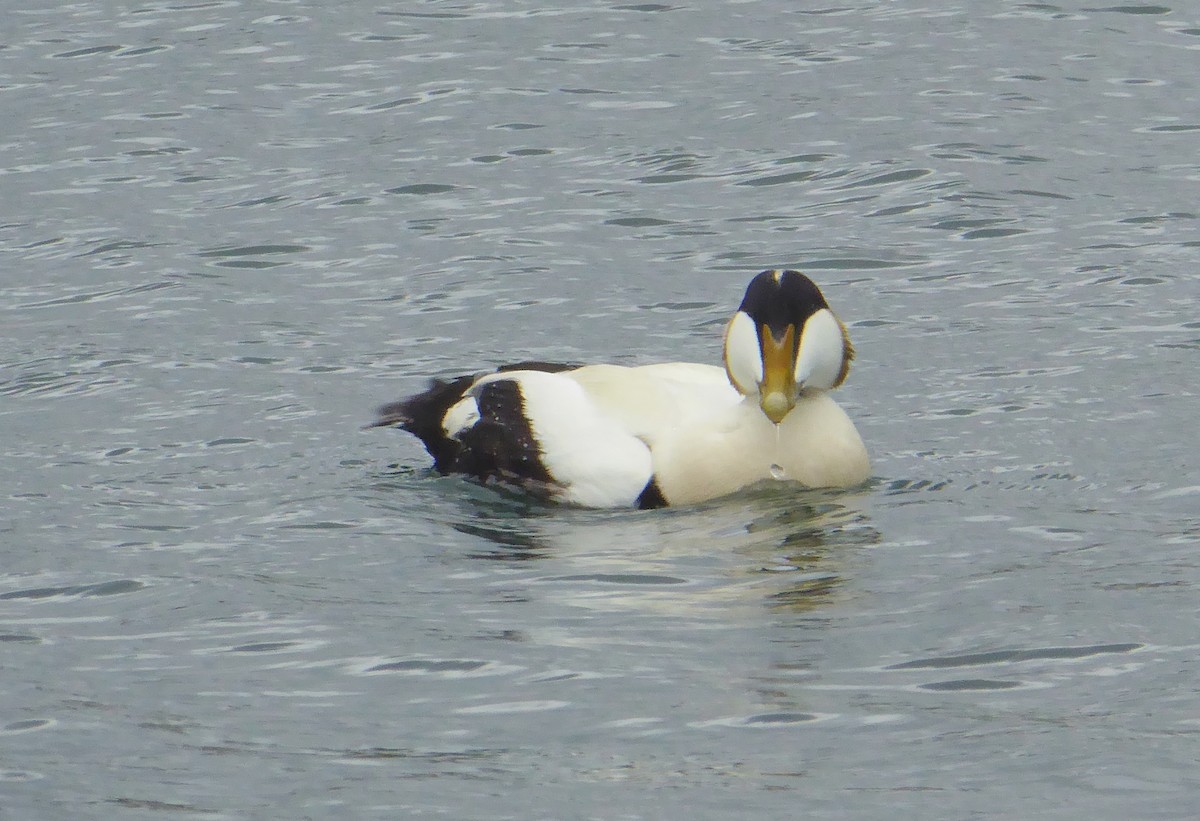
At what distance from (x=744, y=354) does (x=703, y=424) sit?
32cm

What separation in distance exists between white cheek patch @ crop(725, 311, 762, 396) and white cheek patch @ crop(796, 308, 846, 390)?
0.55 feet

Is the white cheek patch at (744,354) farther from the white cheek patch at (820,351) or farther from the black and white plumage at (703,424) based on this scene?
the white cheek patch at (820,351)

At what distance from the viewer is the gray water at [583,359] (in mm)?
5453

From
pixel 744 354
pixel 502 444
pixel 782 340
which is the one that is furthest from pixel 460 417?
pixel 782 340

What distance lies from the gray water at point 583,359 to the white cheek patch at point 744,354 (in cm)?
46

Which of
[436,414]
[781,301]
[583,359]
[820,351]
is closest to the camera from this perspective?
[781,301]

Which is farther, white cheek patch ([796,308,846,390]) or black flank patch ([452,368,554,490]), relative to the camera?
black flank patch ([452,368,554,490])

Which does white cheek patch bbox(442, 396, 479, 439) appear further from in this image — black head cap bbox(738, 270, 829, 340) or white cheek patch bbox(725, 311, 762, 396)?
black head cap bbox(738, 270, 829, 340)

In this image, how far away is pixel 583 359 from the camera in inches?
392

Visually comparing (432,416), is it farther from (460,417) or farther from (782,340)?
(782,340)

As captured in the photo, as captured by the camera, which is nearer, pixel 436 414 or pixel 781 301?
pixel 781 301

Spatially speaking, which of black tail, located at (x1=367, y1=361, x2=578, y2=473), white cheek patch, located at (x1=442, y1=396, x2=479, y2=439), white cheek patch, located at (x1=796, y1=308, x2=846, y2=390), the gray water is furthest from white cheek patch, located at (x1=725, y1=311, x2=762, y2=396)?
white cheek patch, located at (x1=442, y1=396, x2=479, y2=439)

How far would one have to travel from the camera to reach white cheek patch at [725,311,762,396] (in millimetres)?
7934

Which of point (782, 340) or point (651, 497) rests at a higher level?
point (782, 340)
